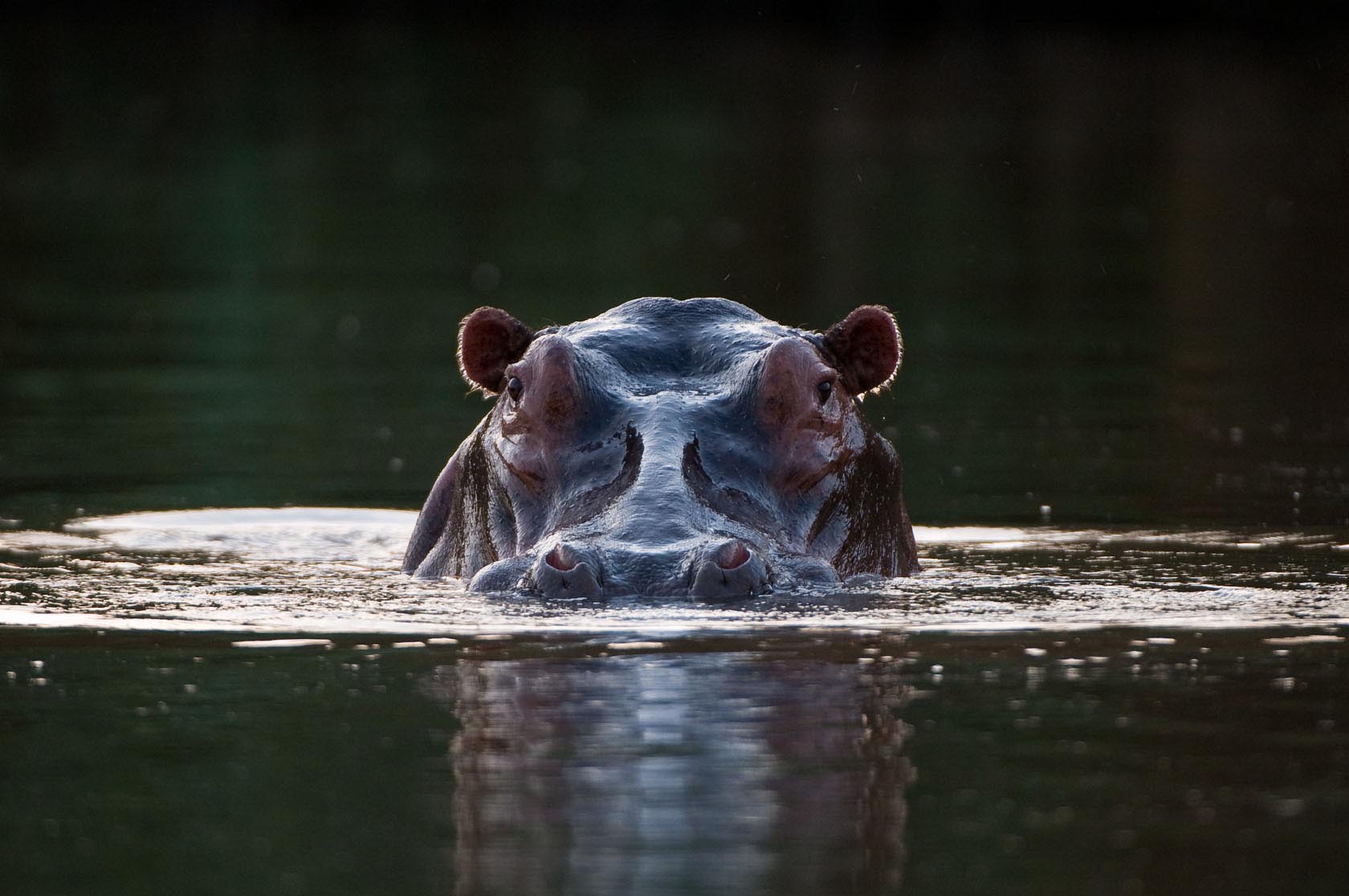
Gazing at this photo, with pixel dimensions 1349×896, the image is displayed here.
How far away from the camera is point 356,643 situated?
7.05 metres

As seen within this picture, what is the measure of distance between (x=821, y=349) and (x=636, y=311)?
2.08ft

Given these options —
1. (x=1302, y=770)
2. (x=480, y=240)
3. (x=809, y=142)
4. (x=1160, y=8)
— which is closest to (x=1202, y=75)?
(x=1160, y=8)

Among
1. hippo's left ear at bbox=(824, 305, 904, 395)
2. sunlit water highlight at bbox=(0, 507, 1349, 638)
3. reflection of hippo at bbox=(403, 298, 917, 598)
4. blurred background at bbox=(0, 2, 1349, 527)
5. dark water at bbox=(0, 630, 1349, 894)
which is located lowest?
dark water at bbox=(0, 630, 1349, 894)

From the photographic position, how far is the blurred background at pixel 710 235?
13.0 meters

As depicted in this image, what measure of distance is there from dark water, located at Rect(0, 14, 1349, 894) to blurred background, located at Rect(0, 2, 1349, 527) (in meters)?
0.09

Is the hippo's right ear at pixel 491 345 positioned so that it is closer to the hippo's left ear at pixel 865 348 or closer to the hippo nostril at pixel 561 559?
the hippo's left ear at pixel 865 348

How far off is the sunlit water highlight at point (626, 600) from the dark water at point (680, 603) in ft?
0.10

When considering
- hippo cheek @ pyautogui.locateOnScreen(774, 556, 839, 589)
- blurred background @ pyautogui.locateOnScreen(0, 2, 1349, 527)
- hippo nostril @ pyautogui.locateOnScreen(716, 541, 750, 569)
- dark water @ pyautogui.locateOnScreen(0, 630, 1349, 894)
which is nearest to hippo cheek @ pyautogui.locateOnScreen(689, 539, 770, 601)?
hippo nostril @ pyautogui.locateOnScreen(716, 541, 750, 569)

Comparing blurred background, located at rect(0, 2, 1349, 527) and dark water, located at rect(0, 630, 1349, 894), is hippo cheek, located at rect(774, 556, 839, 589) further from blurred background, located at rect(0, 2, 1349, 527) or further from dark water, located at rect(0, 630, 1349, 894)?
blurred background, located at rect(0, 2, 1349, 527)

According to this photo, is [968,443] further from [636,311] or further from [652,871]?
[652,871]

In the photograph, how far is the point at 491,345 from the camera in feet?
28.8

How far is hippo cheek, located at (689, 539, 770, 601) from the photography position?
6.77m

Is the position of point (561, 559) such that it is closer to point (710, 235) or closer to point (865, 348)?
point (865, 348)

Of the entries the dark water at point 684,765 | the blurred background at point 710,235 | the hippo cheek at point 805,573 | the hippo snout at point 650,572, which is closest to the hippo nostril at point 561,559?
the hippo snout at point 650,572
